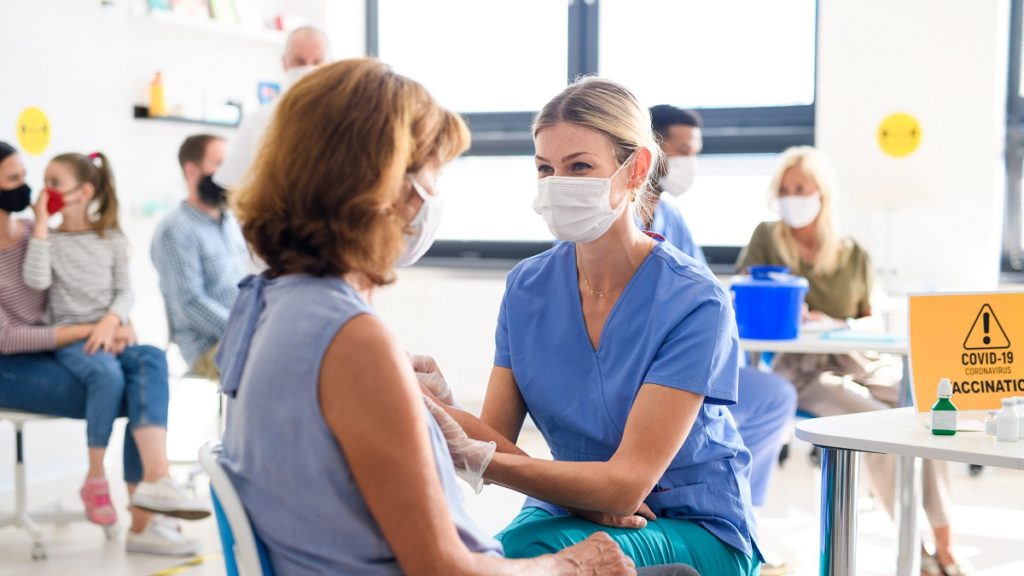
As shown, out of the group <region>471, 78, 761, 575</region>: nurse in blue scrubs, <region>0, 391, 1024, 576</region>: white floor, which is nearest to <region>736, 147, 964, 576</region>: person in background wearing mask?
<region>0, 391, 1024, 576</region>: white floor

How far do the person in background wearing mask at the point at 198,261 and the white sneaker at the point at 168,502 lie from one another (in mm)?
573

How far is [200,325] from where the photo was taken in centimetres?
379

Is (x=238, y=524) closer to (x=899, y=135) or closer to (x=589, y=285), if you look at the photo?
(x=589, y=285)

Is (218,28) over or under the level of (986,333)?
over

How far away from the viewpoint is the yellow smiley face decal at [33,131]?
397cm

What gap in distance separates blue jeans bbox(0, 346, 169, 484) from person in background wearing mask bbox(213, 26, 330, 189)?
64cm

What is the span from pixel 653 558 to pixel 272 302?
29.5 inches

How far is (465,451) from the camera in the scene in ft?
4.81

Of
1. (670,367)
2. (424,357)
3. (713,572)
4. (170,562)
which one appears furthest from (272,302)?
(170,562)

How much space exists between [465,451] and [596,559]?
228 millimetres

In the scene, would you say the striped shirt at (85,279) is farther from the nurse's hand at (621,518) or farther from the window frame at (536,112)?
the nurse's hand at (621,518)

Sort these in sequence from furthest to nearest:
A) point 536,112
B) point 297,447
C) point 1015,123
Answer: point 536,112 → point 1015,123 → point 297,447

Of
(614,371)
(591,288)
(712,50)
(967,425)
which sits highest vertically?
(712,50)

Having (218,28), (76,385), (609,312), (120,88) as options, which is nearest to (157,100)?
(120,88)
